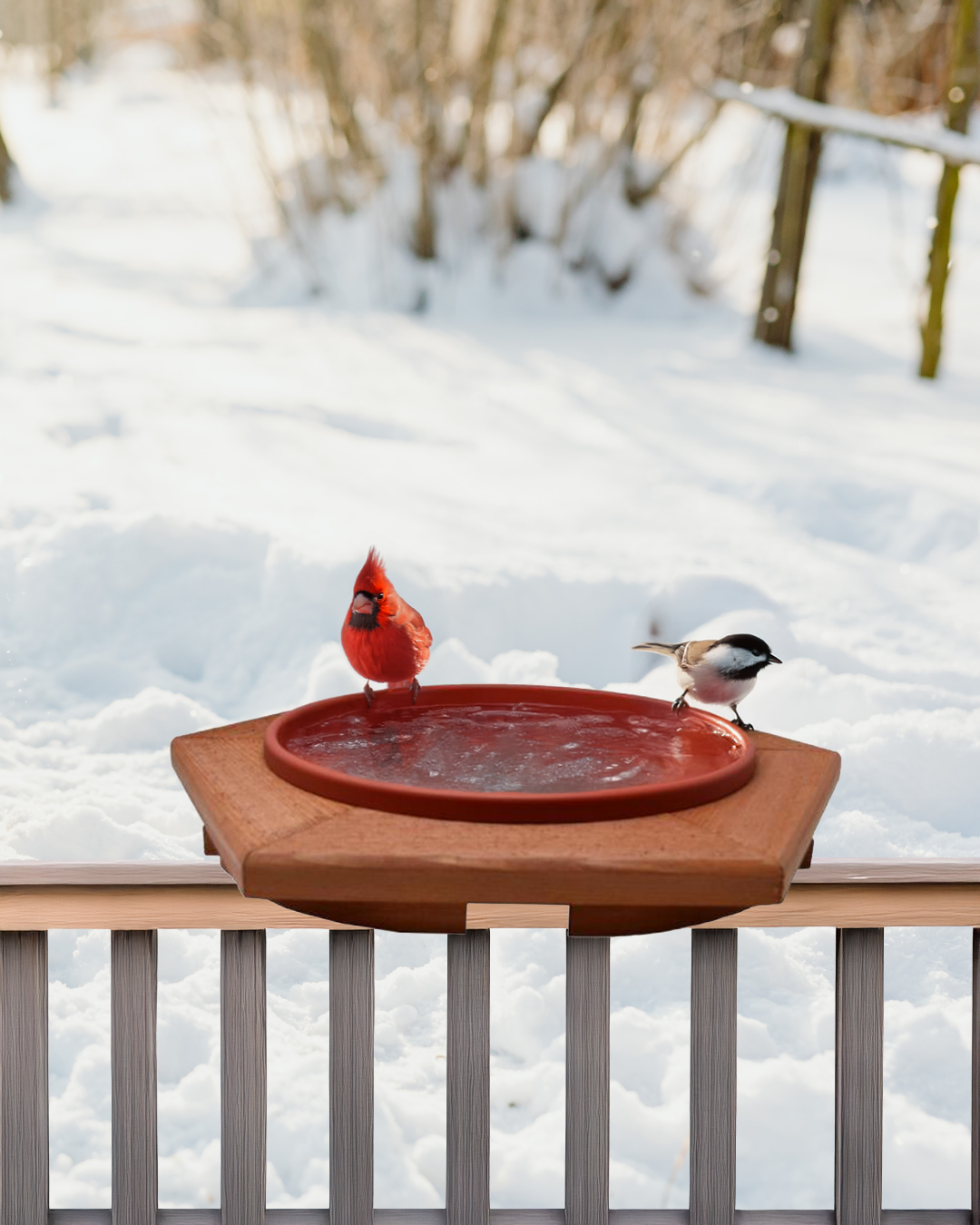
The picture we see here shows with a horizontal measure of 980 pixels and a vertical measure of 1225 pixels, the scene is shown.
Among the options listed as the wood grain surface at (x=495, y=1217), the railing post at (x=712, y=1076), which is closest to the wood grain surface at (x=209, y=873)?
the railing post at (x=712, y=1076)

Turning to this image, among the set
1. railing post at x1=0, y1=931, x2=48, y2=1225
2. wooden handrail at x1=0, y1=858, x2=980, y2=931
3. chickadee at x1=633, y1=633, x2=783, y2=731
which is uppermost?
chickadee at x1=633, y1=633, x2=783, y2=731

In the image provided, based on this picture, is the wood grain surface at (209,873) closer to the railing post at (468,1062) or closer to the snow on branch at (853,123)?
the railing post at (468,1062)

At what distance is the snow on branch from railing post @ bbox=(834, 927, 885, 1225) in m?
3.17

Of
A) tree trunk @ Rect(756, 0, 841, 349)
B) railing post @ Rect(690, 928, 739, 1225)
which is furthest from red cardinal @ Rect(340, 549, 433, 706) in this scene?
tree trunk @ Rect(756, 0, 841, 349)

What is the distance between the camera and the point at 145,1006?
144cm

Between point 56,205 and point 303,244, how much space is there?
2658 mm

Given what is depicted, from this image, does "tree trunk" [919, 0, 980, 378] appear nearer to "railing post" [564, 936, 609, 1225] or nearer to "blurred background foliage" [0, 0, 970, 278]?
"blurred background foliage" [0, 0, 970, 278]

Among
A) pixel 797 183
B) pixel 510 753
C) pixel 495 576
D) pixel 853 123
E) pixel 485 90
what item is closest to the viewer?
pixel 510 753

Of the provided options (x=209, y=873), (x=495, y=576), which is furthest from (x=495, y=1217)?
(x=495, y=576)

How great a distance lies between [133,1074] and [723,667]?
79 cm

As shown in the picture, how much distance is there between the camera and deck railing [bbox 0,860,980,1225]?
1424mm

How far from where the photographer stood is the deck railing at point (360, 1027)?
1.42 metres

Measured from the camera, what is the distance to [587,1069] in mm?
1439

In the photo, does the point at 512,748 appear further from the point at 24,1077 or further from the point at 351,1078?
the point at 24,1077
